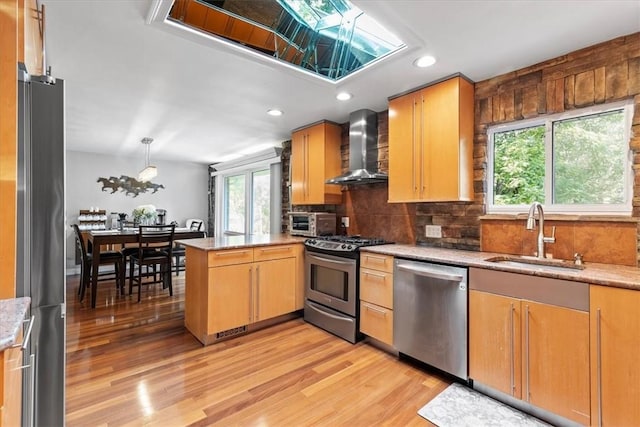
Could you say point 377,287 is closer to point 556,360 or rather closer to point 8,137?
point 556,360

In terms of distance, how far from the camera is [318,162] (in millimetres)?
3686

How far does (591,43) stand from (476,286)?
5.72 ft

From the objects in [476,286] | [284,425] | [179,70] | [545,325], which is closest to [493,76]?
[476,286]

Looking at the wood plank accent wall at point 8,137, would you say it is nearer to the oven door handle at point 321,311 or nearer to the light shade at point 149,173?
the oven door handle at point 321,311

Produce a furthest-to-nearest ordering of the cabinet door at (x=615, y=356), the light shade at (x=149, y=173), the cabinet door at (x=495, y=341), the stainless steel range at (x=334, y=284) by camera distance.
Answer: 1. the light shade at (x=149, y=173)
2. the stainless steel range at (x=334, y=284)
3. the cabinet door at (x=495, y=341)
4. the cabinet door at (x=615, y=356)

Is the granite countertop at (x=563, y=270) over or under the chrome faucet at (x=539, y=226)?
under

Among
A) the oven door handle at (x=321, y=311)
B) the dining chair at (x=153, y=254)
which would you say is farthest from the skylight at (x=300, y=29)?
the dining chair at (x=153, y=254)

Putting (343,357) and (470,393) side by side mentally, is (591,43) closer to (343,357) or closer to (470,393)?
(470,393)

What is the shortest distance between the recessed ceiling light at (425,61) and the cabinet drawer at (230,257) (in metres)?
2.09

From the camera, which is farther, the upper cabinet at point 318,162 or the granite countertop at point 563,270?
the upper cabinet at point 318,162

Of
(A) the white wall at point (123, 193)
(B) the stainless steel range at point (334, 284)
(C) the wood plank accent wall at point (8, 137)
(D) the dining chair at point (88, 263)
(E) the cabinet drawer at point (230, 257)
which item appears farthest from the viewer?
(A) the white wall at point (123, 193)

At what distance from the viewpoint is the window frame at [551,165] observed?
191 centimetres

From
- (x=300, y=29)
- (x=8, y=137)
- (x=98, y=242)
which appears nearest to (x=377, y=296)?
(x=300, y=29)

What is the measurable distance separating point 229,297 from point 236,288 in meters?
0.10
